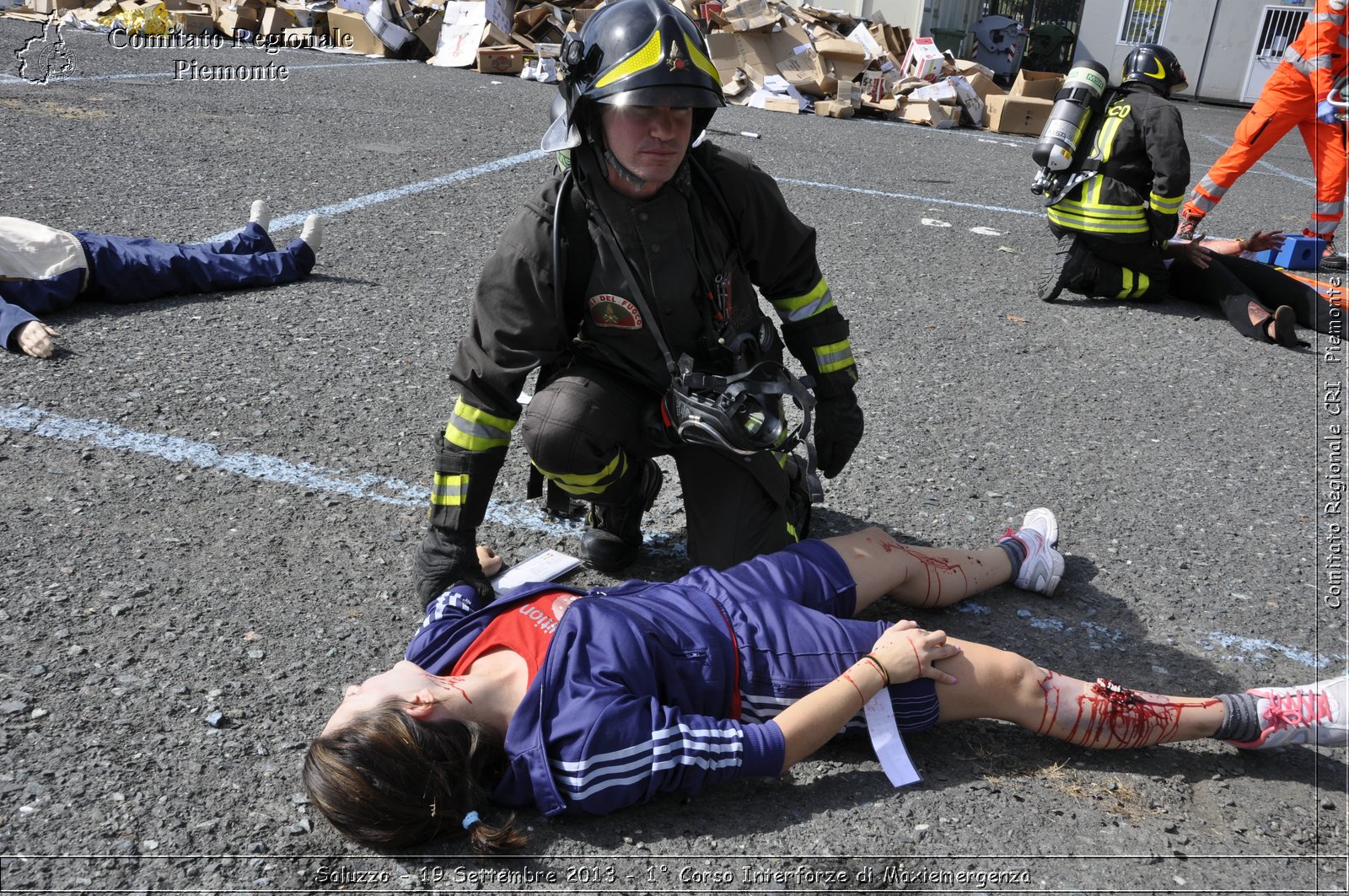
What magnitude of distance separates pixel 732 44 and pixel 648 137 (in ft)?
36.9

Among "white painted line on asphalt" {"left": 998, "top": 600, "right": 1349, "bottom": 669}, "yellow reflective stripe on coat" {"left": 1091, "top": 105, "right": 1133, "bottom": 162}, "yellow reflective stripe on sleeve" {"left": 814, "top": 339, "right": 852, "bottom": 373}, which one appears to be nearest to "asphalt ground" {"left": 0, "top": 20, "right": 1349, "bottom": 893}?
"white painted line on asphalt" {"left": 998, "top": 600, "right": 1349, "bottom": 669}

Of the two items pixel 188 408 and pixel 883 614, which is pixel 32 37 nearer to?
pixel 188 408

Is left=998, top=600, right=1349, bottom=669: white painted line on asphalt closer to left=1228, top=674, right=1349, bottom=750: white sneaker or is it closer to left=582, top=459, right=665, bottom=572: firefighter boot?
left=1228, top=674, right=1349, bottom=750: white sneaker

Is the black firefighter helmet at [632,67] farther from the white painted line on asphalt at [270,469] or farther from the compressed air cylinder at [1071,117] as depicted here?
the compressed air cylinder at [1071,117]

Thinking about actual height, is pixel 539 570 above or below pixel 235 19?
below

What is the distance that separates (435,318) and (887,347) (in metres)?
2.15

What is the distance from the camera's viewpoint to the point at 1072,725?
8.32ft

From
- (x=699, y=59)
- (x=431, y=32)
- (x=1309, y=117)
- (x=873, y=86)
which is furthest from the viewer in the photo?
(x=431, y=32)

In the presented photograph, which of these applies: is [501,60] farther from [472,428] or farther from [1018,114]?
[472,428]

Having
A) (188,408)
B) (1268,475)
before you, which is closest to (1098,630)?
(1268,475)

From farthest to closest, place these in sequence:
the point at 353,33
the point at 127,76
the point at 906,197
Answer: the point at 353,33 → the point at 127,76 → the point at 906,197

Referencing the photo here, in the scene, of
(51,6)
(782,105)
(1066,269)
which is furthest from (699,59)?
(51,6)

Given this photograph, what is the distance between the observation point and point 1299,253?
6.90 m

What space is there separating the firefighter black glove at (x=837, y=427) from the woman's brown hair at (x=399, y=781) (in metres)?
1.46
